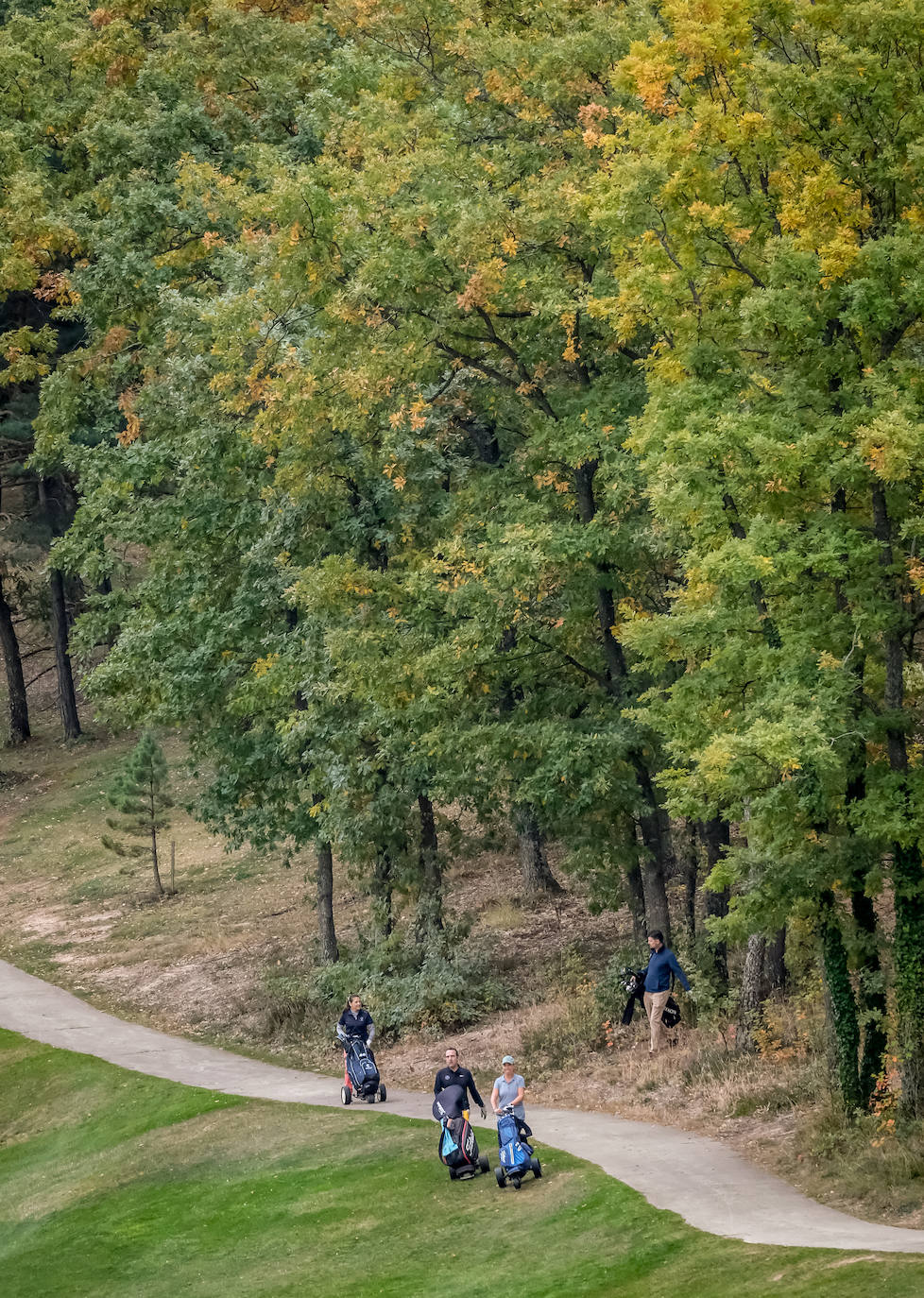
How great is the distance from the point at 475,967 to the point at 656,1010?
5317 mm

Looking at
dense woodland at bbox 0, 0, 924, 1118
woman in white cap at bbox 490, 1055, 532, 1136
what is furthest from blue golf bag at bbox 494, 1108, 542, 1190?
dense woodland at bbox 0, 0, 924, 1118

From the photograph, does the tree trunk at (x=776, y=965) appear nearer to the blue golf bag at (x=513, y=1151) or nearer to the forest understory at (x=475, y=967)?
the forest understory at (x=475, y=967)

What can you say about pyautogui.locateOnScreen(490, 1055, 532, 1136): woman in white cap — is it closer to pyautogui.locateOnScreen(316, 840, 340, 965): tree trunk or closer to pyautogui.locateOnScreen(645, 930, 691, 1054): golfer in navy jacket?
pyautogui.locateOnScreen(645, 930, 691, 1054): golfer in navy jacket

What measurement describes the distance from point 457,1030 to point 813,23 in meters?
14.9

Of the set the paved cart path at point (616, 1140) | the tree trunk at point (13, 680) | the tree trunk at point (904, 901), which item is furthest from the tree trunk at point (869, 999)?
the tree trunk at point (13, 680)

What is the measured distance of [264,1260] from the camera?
13.9 metres

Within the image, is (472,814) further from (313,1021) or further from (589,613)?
(589,613)

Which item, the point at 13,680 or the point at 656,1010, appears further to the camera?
the point at 13,680

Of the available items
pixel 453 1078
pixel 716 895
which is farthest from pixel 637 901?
pixel 453 1078

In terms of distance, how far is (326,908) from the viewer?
27.8 metres

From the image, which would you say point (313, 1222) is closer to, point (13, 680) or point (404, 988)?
point (404, 988)

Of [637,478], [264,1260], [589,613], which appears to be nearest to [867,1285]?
[264,1260]

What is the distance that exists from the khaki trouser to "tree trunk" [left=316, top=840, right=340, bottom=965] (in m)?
9.16

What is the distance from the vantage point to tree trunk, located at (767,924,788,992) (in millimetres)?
19891
